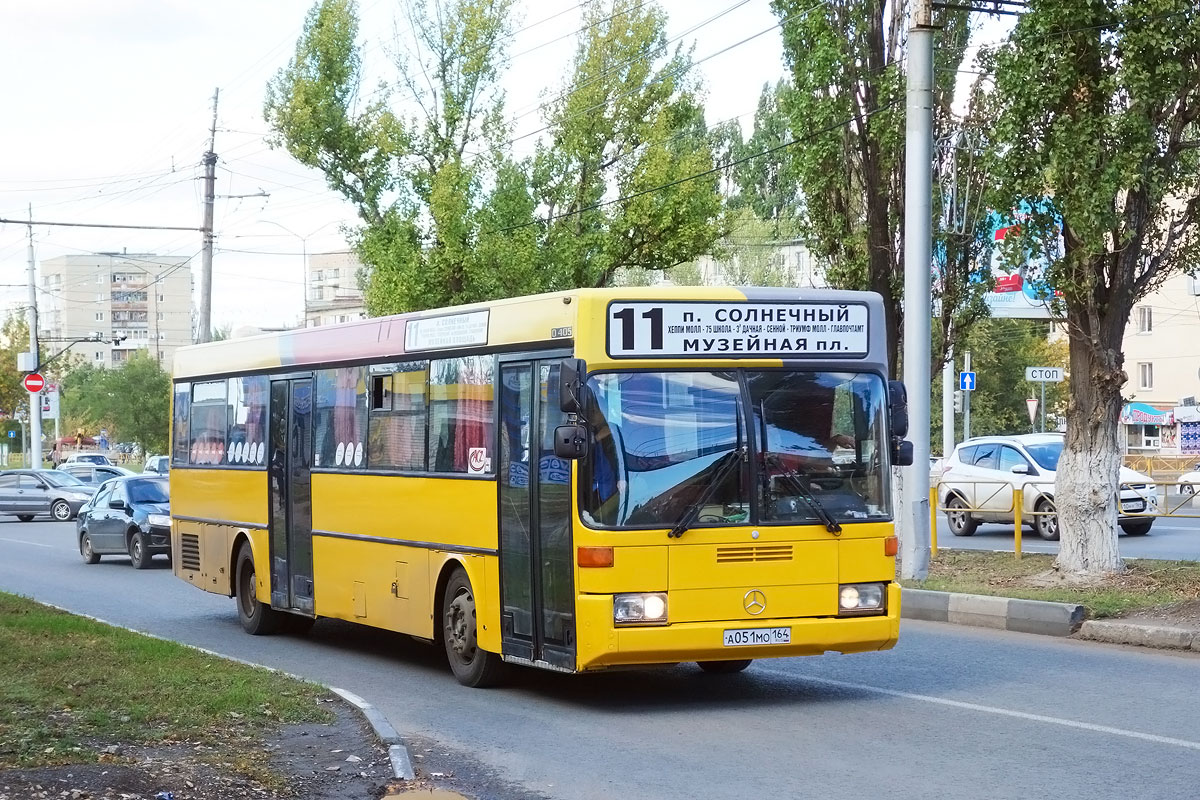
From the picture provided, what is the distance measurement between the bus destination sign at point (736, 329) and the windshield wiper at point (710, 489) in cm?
66

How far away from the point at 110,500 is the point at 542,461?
728 inches

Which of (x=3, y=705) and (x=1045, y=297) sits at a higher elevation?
(x=1045, y=297)

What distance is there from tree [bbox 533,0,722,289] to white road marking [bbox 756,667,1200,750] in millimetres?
28017

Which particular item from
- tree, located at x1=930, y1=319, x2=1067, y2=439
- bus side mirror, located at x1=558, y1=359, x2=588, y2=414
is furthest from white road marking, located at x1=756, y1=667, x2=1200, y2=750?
tree, located at x1=930, y1=319, x2=1067, y2=439

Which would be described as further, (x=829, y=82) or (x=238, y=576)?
(x=829, y=82)

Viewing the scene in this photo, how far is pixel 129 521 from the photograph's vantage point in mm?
26859

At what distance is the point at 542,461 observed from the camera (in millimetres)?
10859

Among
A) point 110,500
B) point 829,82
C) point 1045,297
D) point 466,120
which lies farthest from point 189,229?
point 1045,297

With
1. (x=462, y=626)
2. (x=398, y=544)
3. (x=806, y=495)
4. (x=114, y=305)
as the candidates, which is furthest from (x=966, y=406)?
(x=114, y=305)

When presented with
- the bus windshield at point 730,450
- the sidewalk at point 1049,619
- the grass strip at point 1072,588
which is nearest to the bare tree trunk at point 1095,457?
the grass strip at point 1072,588

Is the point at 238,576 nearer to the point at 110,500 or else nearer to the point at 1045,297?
the point at 1045,297

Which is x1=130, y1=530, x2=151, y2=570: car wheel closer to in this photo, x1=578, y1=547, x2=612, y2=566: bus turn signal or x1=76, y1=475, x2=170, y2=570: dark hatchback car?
x1=76, y1=475, x2=170, y2=570: dark hatchback car

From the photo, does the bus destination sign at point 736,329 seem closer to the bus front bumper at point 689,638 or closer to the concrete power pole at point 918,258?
the bus front bumper at point 689,638

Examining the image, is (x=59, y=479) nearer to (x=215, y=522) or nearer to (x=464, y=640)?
(x=215, y=522)
